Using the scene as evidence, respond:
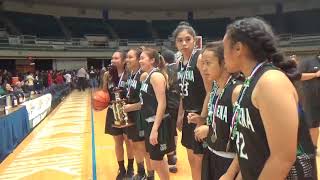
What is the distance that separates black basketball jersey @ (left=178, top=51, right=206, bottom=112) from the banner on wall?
5777 mm

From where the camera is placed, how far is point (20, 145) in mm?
7188

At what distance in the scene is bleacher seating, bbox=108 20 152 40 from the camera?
29359 mm

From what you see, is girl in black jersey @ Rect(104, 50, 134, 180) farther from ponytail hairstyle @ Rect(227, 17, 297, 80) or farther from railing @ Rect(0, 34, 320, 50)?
railing @ Rect(0, 34, 320, 50)

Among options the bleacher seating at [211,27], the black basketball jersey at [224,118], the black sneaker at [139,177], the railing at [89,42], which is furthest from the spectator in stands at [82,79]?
the black basketball jersey at [224,118]

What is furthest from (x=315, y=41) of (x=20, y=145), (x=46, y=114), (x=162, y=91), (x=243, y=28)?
(x=243, y=28)

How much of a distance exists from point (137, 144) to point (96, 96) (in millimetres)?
866

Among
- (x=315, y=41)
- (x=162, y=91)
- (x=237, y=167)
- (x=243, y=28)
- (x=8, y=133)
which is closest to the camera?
(x=243, y=28)

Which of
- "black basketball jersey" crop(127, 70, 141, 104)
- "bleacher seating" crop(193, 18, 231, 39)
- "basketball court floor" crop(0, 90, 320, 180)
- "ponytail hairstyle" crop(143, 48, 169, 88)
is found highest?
"bleacher seating" crop(193, 18, 231, 39)

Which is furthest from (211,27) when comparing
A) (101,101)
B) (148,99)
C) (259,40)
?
(259,40)

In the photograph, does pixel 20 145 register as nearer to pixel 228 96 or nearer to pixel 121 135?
pixel 121 135

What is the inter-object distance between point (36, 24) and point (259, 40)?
26838 millimetres

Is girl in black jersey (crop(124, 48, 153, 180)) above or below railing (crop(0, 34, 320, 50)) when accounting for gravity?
below

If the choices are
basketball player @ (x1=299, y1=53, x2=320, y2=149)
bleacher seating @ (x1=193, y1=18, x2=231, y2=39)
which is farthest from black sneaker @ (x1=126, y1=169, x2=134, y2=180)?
bleacher seating @ (x1=193, y1=18, x2=231, y2=39)

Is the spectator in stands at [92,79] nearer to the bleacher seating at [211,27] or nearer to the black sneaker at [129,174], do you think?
the bleacher seating at [211,27]
